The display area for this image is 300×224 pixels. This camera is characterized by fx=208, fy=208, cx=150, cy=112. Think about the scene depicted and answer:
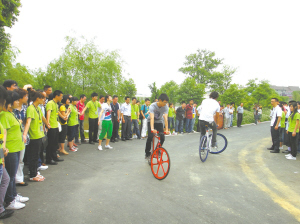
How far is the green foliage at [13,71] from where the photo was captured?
23.7m

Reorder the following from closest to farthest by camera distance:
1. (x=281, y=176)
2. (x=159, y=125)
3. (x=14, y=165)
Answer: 1. (x=14, y=165)
2. (x=281, y=176)
3. (x=159, y=125)

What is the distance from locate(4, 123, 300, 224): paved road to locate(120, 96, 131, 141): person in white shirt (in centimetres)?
384

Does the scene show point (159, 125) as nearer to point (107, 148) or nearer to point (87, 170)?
point (87, 170)

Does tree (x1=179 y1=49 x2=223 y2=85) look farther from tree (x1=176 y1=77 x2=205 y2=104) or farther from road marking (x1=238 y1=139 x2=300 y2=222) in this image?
road marking (x1=238 y1=139 x2=300 y2=222)

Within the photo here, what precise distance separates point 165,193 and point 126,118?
23.2ft

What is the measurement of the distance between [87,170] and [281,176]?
17.5 ft

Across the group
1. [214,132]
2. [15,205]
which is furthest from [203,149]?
[15,205]

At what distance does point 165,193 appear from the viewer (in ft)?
14.0

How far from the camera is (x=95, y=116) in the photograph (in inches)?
373

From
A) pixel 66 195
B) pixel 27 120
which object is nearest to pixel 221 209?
pixel 66 195

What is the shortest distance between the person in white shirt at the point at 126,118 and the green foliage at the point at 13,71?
1952cm

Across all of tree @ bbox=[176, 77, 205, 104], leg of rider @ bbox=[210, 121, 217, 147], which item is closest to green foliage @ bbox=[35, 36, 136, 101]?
tree @ bbox=[176, 77, 205, 104]

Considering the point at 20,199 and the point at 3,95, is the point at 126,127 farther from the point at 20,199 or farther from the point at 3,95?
the point at 3,95

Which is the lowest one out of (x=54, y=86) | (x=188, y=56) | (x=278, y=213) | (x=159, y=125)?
(x=278, y=213)
